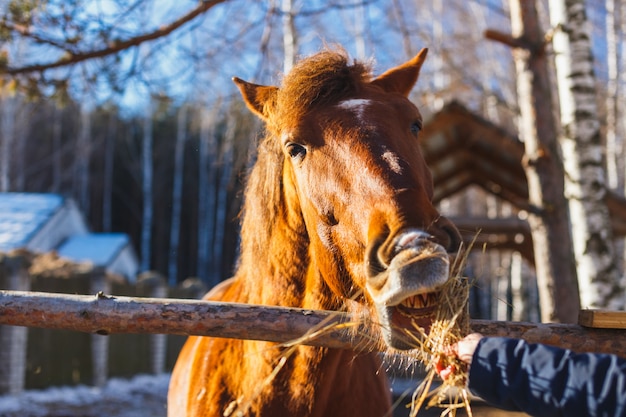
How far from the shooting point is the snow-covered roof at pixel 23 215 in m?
17.9

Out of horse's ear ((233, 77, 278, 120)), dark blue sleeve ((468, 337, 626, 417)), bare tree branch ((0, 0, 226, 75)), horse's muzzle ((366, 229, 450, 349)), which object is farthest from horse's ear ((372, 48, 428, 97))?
bare tree branch ((0, 0, 226, 75))

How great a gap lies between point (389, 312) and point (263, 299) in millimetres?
984

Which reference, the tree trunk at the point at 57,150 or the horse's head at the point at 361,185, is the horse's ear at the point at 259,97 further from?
the tree trunk at the point at 57,150

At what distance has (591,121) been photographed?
5.29 meters

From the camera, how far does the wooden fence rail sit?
7.75 feet

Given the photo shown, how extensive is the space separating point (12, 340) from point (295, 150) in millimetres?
9214

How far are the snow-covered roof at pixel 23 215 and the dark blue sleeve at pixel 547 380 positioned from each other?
17656 millimetres

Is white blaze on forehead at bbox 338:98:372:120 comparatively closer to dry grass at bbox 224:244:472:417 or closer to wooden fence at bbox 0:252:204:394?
dry grass at bbox 224:244:472:417

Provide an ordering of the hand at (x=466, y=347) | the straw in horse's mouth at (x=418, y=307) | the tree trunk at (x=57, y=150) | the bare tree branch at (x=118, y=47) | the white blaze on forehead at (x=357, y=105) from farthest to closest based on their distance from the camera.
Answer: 1. the tree trunk at (x=57, y=150)
2. the bare tree branch at (x=118, y=47)
3. the white blaze on forehead at (x=357, y=105)
4. the straw in horse's mouth at (x=418, y=307)
5. the hand at (x=466, y=347)

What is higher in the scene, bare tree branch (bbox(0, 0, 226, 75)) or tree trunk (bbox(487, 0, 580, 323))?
bare tree branch (bbox(0, 0, 226, 75))

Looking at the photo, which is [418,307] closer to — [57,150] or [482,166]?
[482,166]

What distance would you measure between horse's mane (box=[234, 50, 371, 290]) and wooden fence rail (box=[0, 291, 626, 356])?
1.69ft

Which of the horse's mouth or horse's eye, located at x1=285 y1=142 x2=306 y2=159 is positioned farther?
horse's eye, located at x1=285 y1=142 x2=306 y2=159

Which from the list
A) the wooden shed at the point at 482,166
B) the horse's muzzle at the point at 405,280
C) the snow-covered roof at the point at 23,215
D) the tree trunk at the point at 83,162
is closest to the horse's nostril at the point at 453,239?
the horse's muzzle at the point at 405,280
